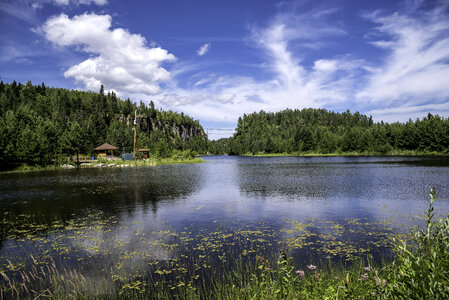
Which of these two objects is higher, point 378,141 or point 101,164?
point 378,141

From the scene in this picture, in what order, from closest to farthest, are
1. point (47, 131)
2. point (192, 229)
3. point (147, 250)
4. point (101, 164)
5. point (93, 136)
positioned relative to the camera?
point (147, 250) → point (192, 229) → point (47, 131) → point (101, 164) → point (93, 136)

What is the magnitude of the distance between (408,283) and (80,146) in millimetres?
94461

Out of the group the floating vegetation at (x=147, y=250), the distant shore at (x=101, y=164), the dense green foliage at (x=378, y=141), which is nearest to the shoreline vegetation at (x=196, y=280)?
the floating vegetation at (x=147, y=250)

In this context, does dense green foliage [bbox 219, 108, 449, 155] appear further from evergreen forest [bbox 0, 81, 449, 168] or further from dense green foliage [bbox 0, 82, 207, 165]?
dense green foliage [bbox 0, 82, 207, 165]

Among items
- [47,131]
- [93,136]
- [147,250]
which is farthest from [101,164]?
[147,250]

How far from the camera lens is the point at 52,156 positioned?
7362 cm

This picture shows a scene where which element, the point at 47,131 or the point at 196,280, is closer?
the point at 196,280

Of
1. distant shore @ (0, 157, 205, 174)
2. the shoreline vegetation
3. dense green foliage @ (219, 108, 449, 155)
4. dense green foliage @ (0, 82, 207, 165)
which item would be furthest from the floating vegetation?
dense green foliage @ (219, 108, 449, 155)

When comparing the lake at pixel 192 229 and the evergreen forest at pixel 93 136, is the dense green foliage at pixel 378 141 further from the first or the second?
the lake at pixel 192 229

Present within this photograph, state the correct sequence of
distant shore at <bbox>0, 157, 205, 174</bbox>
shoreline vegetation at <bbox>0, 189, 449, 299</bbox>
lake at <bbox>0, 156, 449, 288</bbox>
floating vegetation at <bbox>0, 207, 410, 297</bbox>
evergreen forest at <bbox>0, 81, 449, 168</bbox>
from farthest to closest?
evergreen forest at <bbox>0, 81, 449, 168</bbox>, distant shore at <bbox>0, 157, 205, 174</bbox>, lake at <bbox>0, 156, 449, 288</bbox>, floating vegetation at <bbox>0, 207, 410, 297</bbox>, shoreline vegetation at <bbox>0, 189, 449, 299</bbox>

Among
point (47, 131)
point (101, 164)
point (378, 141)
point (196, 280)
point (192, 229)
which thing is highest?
point (47, 131)

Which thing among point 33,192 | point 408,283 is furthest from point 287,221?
point 33,192

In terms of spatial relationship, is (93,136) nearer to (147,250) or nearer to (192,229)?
(192,229)

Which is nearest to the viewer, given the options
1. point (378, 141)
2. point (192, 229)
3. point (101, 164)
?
point (192, 229)
